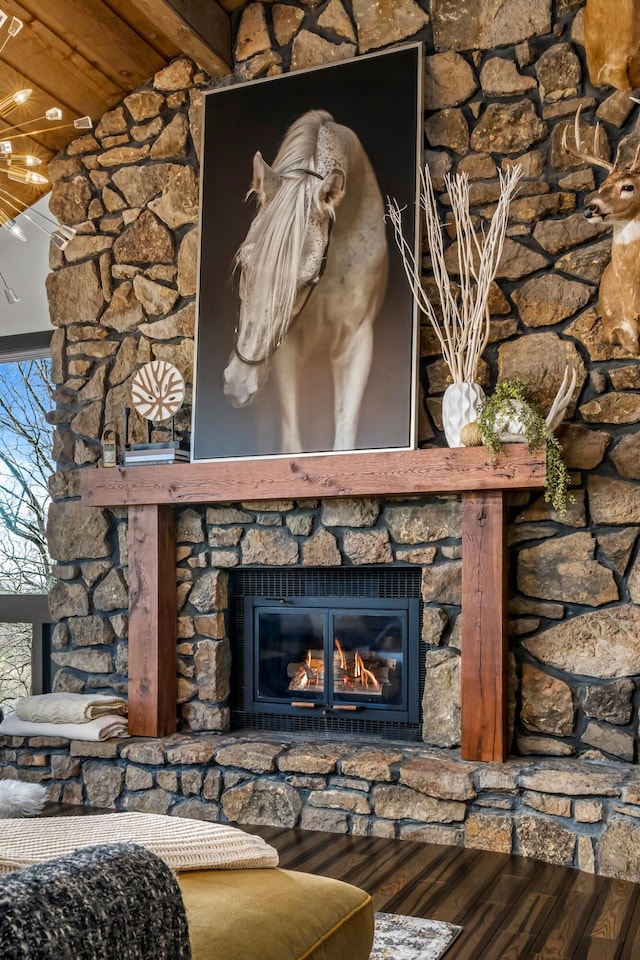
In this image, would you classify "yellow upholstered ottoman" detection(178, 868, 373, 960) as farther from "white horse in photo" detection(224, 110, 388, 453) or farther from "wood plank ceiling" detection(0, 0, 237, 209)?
"wood plank ceiling" detection(0, 0, 237, 209)

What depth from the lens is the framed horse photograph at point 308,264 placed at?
3.91 metres

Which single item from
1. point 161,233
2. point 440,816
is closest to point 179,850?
point 440,816

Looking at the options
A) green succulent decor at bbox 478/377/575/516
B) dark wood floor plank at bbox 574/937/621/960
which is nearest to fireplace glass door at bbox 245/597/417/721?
green succulent decor at bbox 478/377/575/516

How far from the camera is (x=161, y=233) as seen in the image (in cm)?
454

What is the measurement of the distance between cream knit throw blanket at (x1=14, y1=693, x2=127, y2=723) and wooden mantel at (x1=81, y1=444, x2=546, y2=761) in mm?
103

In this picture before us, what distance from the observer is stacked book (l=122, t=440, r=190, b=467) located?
4.21 metres

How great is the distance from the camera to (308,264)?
4105mm

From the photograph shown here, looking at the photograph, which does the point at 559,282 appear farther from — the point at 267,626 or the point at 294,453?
the point at 267,626

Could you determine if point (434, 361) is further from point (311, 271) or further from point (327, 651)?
point (327, 651)

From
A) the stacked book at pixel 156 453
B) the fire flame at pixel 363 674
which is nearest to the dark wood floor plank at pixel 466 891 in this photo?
the fire flame at pixel 363 674

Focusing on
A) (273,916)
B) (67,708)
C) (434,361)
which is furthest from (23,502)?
(273,916)

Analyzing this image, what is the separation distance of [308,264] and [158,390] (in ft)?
3.14

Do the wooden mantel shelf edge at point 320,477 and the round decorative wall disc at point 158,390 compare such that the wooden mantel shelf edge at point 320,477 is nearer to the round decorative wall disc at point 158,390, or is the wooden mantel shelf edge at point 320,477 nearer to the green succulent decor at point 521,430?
the green succulent decor at point 521,430

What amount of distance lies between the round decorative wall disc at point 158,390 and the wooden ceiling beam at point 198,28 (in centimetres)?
148
